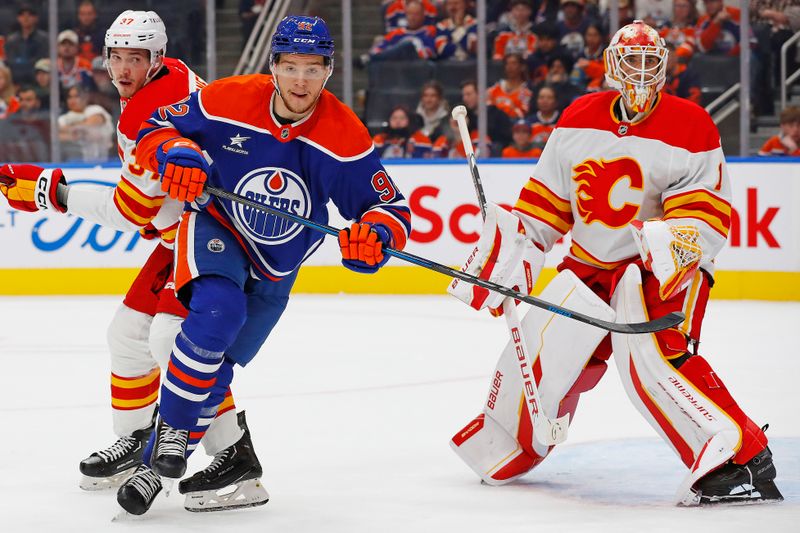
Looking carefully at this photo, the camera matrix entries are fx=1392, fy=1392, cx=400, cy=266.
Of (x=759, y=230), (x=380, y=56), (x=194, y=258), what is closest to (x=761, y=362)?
(x=759, y=230)

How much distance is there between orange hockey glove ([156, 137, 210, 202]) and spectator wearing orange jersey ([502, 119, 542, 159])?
489cm

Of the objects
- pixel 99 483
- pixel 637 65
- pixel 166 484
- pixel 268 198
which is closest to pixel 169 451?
pixel 166 484

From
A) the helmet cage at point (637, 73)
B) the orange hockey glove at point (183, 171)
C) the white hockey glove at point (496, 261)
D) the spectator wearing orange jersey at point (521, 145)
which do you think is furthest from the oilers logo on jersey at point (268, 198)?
the spectator wearing orange jersey at point (521, 145)

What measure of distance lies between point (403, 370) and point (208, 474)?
6.86ft

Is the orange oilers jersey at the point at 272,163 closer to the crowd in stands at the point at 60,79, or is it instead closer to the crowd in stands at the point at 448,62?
the crowd in stands at the point at 448,62

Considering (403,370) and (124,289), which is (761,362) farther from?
(124,289)

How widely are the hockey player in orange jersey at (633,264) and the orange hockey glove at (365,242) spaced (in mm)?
375

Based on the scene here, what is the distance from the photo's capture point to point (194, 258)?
3000mm

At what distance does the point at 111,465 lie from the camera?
3365 mm

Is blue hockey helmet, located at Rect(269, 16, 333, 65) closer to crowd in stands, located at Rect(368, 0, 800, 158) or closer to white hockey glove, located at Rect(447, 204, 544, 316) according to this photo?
white hockey glove, located at Rect(447, 204, 544, 316)

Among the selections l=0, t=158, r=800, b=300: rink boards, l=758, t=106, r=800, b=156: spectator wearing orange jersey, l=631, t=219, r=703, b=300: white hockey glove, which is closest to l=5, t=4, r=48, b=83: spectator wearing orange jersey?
l=0, t=158, r=800, b=300: rink boards

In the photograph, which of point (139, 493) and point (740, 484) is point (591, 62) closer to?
point (740, 484)

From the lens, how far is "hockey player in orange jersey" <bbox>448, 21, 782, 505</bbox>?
10.3 ft

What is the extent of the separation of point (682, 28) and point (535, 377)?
4.82 m
